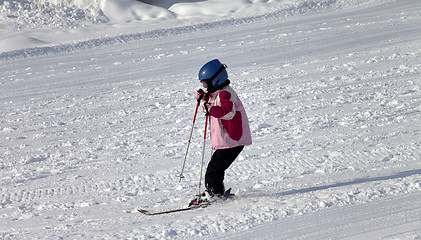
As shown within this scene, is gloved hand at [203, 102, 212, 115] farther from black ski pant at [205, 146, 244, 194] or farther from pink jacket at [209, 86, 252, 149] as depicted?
black ski pant at [205, 146, 244, 194]

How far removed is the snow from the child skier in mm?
355

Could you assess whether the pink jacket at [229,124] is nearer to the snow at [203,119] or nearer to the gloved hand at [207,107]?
the gloved hand at [207,107]

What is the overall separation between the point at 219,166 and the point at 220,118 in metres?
0.44

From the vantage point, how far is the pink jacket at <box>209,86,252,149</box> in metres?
4.10

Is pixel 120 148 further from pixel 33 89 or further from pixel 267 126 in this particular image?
pixel 33 89

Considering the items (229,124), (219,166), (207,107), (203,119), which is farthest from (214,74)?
(203,119)

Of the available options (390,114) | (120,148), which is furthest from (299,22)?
(120,148)

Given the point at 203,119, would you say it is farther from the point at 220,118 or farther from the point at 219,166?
the point at 220,118

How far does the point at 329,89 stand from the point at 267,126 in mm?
1733

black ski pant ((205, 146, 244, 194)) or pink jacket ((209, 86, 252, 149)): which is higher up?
pink jacket ((209, 86, 252, 149))

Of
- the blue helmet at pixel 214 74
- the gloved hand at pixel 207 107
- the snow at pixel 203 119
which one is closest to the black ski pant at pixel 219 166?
the snow at pixel 203 119

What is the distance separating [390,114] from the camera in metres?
6.48

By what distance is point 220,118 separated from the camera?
Answer: 413 centimetres

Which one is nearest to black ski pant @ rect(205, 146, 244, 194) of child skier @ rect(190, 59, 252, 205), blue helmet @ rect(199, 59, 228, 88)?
child skier @ rect(190, 59, 252, 205)
